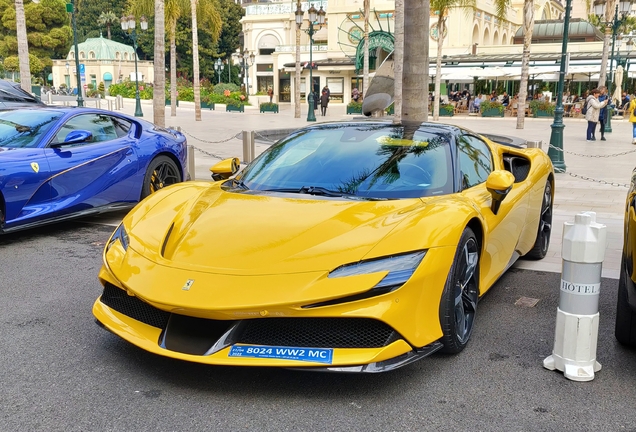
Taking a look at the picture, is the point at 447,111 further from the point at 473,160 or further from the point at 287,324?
the point at 287,324

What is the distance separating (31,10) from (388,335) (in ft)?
262

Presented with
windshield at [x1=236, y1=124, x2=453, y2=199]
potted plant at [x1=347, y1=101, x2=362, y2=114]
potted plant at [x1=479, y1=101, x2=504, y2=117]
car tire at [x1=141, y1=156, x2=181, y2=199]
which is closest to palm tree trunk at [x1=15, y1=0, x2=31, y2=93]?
car tire at [x1=141, y1=156, x2=181, y2=199]

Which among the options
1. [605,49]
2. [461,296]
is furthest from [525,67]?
[461,296]

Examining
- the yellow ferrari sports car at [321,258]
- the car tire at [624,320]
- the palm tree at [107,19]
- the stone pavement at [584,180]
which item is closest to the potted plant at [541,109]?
the stone pavement at [584,180]

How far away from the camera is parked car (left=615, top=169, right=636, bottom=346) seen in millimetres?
3509

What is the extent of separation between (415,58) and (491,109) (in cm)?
2729

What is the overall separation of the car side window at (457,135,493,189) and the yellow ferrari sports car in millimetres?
17

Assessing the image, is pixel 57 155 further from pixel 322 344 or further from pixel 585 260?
pixel 585 260

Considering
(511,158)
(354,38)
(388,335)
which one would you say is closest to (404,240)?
(388,335)

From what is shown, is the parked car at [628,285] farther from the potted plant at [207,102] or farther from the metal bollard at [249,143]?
the potted plant at [207,102]

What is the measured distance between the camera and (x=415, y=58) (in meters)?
10.6

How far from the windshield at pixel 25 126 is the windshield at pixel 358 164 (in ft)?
11.0

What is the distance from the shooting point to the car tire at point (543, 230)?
610 centimetres

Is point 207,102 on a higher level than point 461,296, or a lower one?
higher
